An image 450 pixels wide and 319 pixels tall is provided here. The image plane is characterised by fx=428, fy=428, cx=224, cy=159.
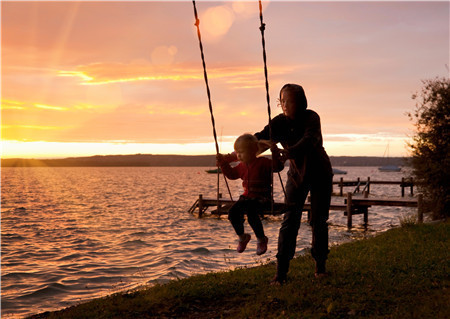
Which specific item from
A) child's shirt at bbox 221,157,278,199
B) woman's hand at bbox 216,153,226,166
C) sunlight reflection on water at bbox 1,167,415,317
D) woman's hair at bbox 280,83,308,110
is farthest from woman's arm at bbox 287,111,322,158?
sunlight reflection on water at bbox 1,167,415,317

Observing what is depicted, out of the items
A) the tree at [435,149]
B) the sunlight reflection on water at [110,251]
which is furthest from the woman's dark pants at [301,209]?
the tree at [435,149]

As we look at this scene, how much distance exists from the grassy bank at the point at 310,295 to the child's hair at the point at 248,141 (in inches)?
99.3

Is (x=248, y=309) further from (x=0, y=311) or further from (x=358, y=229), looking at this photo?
(x=358, y=229)

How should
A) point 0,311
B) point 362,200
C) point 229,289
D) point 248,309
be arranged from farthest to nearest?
point 362,200 → point 0,311 → point 229,289 → point 248,309

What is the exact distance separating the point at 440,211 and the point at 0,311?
66.8 ft

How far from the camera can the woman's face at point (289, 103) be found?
6840mm

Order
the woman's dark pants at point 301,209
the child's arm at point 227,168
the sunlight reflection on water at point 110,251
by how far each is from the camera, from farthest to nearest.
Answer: the sunlight reflection on water at point 110,251
the woman's dark pants at point 301,209
the child's arm at point 227,168

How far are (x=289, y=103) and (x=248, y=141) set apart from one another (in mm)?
930

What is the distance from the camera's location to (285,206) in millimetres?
7023

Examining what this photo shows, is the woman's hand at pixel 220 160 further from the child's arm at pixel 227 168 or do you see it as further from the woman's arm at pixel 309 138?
the woman's arm at pixel 309 138

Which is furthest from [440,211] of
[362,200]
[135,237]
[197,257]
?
[135,237]

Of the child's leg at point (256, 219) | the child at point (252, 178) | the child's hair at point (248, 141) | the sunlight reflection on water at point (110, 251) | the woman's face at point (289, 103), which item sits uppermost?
the woman's face at point (289, 103)

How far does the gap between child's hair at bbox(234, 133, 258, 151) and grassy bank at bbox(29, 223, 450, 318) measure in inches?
99.3

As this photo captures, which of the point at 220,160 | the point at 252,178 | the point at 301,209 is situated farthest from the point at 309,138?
the point at 220,160
